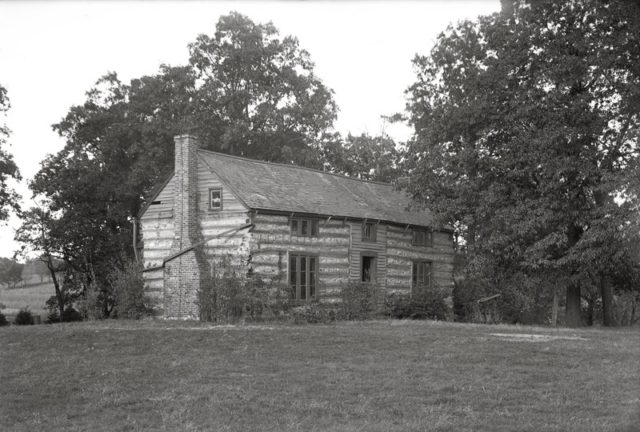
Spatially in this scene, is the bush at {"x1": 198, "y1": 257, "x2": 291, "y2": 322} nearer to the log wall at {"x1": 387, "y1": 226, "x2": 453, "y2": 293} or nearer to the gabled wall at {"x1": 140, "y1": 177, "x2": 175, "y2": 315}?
the gabled wall at {"x1": 140, "y1": 177, "x2": 175, "y2": 315}

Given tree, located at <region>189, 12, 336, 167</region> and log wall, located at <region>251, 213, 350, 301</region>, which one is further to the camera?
tree, located at <region>189, 12, 336, 167</region>

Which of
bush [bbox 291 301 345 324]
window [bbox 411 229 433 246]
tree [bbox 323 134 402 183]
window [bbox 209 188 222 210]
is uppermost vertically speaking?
tree [bbox 323 134 402 183]

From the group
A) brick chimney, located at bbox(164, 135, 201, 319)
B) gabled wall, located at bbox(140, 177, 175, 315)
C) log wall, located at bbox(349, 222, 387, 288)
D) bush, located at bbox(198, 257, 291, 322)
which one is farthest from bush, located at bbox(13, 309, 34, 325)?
log wall, located at bbox(349, 222, 387, 288)

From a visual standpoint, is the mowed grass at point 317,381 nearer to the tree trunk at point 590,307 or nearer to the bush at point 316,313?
the bush at point 316,313

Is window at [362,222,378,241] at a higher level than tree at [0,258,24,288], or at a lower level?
higher

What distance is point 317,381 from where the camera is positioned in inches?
542

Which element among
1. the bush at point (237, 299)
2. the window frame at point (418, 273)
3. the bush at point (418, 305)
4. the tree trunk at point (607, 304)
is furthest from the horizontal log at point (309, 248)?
the tree trunk at point (607, 304)

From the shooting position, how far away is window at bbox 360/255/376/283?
32125 mm

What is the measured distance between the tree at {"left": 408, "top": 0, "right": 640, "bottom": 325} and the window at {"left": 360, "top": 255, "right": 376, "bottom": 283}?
4.57 meters

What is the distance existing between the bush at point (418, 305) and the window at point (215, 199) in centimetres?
814

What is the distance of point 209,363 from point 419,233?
2079cm

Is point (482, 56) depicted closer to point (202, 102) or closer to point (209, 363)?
point (209, 363)

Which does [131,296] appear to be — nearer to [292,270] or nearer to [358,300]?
[292,270]

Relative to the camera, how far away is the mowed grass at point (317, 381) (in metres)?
11.2
